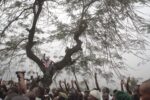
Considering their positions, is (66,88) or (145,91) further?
(66,88)

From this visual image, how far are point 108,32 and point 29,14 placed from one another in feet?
25.2

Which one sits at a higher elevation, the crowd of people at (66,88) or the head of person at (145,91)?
the head of person at (145,91)

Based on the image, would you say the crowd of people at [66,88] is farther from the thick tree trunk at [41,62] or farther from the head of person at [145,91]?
the thick tree trunk at [41,62]

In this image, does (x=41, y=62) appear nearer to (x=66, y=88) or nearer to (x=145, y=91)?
(x=66, y=88)

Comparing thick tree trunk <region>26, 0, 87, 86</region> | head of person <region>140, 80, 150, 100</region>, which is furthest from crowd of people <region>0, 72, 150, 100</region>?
thick tree trunk <region>26, 0, 87, 86</region>

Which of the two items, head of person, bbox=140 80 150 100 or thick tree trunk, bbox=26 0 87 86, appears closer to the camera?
head of person, bbox=140 80 150 100

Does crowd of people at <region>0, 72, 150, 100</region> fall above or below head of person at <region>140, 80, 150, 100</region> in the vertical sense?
below

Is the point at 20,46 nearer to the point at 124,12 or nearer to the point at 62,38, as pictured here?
the point at 62,38

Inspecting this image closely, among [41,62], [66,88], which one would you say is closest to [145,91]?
[66,88]

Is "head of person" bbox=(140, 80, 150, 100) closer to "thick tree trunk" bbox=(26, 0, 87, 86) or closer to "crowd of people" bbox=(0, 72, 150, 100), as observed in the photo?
"crowd of people" bbox=(0, 72, 150, 100)

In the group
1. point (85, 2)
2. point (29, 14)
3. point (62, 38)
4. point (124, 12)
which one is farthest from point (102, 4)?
point (29, 14)

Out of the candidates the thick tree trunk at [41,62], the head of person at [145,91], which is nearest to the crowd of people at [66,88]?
the head of person at [145,91]

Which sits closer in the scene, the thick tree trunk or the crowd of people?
the crowd of people

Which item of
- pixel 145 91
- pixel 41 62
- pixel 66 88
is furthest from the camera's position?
pixel 41 62
